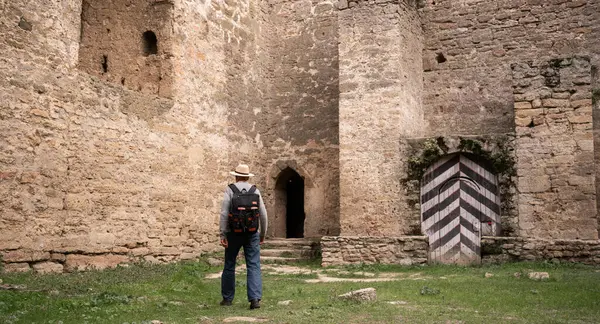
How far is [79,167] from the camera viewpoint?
9766 millimetres

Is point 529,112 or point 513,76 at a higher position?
point 513,76

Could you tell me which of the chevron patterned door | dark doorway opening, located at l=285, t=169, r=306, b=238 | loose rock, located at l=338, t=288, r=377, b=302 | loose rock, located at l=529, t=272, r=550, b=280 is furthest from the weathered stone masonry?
loose rock, located at l=338, t=288, r=377, b=302

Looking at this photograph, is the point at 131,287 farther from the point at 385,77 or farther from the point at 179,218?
the point at 385,77

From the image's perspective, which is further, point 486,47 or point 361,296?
point 486,47

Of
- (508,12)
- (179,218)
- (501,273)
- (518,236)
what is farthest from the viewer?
(508,12)

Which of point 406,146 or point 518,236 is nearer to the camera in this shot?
point 518,236

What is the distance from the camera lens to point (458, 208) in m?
11.6

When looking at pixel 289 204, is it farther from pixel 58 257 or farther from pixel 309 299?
pixel 309 299

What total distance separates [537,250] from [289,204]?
23.9ft

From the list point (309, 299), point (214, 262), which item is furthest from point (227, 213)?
point (214, 262)

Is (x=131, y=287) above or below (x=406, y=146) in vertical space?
below

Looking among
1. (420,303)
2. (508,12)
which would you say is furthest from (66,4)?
(508,12)

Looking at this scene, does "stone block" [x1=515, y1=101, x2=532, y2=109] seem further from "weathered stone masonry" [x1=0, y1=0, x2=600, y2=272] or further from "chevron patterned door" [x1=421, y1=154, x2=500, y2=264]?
"chevron patterned door" [x1=421, y1=154, x2=500, y2=264]

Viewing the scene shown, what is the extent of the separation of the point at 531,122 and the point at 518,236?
204 centimetres
